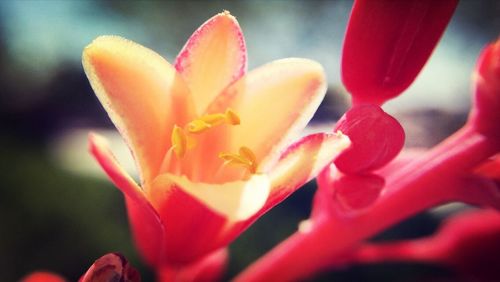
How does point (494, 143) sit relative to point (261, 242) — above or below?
above

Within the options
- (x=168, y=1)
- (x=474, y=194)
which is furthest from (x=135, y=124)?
(x=168, y=1)

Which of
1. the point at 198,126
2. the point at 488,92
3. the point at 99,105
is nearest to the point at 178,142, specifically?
the point at 198,126

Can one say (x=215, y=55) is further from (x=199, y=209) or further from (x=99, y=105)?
(x=99, y=105)

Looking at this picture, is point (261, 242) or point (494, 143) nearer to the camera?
point (494, 143)

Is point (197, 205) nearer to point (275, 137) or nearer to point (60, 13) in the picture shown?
point (275, 137)

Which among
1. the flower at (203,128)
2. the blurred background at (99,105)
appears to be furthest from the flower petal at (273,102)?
the blurred background at (99,105)
